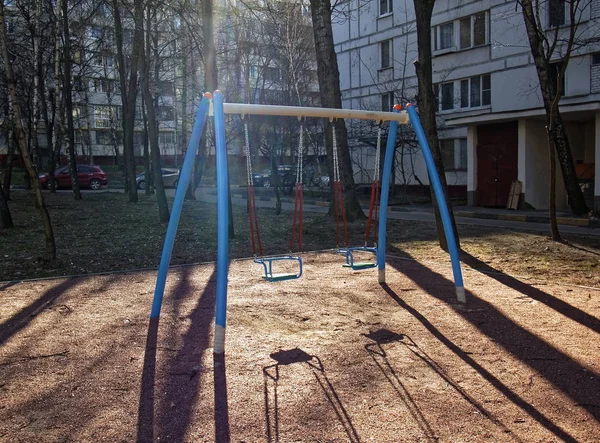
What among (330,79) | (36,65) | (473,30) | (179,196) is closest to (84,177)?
(36,65)

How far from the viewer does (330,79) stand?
13102mm

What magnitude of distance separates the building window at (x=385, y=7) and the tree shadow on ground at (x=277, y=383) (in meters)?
27.3

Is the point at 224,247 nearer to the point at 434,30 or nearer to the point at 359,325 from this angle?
the point at 359,325

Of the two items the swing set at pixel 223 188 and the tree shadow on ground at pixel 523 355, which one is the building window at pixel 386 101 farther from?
the tree shadow on ground at pixel 523 355

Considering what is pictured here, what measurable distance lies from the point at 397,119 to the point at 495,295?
2279mm

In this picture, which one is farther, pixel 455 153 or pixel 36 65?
pixel 455 153

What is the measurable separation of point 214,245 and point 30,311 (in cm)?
494

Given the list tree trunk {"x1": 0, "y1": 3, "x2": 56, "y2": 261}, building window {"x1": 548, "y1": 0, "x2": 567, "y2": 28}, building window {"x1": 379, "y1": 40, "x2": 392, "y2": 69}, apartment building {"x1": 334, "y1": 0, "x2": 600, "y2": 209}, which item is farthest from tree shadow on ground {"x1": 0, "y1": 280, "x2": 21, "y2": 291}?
building window {"x1": 379, "y1": 40, "x2": 392, "y2": 69}

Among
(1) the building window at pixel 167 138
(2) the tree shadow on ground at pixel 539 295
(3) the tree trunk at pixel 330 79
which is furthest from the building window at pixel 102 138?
(2) the tree shadow on ground at pixel 539 295

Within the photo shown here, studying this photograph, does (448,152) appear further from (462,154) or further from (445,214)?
(445,214)

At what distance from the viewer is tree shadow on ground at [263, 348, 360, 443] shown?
10.6ft

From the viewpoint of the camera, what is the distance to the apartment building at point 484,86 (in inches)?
774

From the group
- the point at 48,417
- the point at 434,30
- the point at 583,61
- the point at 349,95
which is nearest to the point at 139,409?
the point at 48,417

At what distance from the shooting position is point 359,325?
17.5 feet
